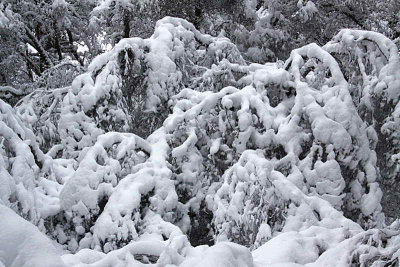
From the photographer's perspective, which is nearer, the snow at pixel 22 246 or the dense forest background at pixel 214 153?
the snow at pixel 22 246

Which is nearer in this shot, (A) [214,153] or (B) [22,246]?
(B) [22,246]

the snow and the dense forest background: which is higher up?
the snow

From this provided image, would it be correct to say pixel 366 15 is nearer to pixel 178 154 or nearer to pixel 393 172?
pixel 393 172

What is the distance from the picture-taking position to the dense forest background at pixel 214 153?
2969 mm

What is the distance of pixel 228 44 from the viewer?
4934 millimetres

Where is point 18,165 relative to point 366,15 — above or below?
above

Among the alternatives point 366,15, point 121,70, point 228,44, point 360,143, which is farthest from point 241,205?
point 366,15

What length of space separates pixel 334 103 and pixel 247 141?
2.27ft

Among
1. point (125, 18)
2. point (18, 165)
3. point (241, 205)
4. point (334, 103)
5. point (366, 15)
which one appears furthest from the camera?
point (366, 15)

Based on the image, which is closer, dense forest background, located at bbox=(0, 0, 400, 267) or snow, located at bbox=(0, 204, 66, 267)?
snow, located at bbox=(0, 204, 66, 267)

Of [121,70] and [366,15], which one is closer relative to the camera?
[121,70]

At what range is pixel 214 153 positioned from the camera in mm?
3639

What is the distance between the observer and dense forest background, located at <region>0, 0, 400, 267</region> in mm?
2969

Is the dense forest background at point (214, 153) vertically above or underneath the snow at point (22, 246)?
underneath
